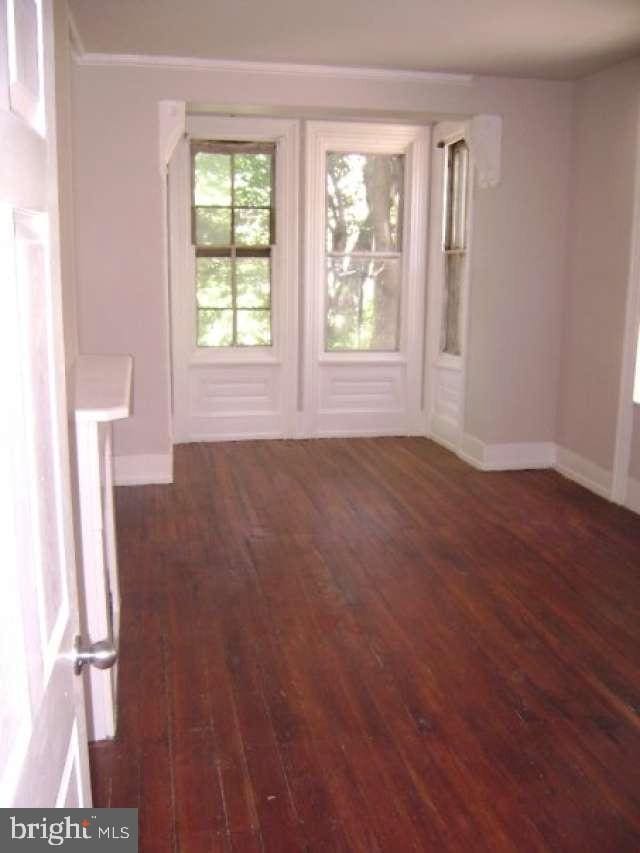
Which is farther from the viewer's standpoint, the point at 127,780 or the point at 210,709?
the point at 210,709

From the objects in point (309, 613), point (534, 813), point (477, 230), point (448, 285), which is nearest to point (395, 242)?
point (448, 285)

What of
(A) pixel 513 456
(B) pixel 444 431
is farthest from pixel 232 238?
(A) pixel 513 456

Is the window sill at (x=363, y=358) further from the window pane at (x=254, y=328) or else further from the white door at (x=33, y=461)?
the white door at (x=33, y=461)

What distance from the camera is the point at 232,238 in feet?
21.3

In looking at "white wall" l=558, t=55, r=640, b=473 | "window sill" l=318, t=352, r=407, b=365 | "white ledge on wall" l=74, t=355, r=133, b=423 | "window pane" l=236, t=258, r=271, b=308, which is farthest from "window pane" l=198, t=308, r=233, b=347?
"white ledge on wall" l=74, t=355, r=133, b=423

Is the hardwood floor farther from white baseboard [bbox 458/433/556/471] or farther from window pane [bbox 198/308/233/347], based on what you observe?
window pane [bbox 198/308/233/347]

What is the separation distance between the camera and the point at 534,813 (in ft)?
7.46

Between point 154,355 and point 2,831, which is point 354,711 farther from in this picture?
point 154,355

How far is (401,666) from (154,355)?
9.95ft

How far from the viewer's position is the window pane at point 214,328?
6.58m

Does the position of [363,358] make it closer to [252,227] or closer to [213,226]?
[252,227]

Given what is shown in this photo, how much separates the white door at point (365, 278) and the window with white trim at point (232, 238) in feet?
1.18

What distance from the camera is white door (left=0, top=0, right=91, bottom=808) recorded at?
0.83m

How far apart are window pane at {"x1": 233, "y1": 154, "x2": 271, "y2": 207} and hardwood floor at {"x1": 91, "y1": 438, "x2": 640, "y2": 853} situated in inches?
100
